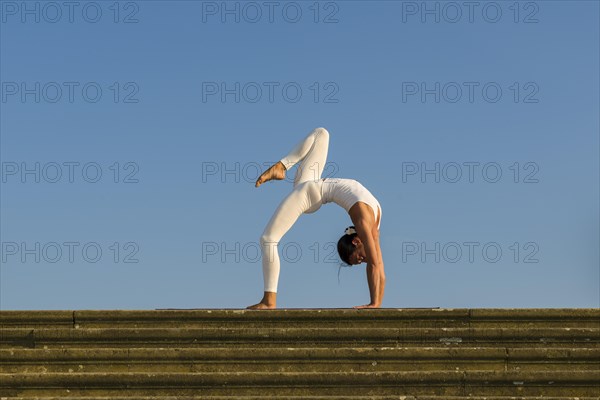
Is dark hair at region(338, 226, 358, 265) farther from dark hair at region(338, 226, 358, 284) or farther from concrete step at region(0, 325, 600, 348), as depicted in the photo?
concrete step at region(0, 325, 600, 348)

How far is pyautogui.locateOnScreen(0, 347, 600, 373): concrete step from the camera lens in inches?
294

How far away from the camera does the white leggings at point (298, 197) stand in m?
9.66

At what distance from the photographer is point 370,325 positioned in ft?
27.1

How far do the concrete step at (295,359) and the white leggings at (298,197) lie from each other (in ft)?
7.07

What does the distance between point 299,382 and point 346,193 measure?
2978mm

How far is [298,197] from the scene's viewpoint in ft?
32.2

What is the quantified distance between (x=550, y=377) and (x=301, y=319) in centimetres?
212

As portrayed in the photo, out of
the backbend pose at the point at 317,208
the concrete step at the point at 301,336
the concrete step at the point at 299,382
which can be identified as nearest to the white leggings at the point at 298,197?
the backbend pose at the point at 317,208

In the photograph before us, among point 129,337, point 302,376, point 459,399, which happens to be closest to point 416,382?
point 459,399

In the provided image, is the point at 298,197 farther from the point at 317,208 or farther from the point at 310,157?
the point at 310,157

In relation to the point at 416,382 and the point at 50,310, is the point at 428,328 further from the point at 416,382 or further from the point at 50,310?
the point at 50,310

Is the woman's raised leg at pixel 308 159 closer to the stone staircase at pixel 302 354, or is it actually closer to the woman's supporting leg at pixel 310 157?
the woman's supporting leg at pixel 310 157

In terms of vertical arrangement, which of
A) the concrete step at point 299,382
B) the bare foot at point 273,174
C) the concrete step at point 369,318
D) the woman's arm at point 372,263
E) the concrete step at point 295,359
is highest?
the bare foot at point 273,174

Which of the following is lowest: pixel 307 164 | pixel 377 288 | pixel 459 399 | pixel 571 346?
pixel 459 399
